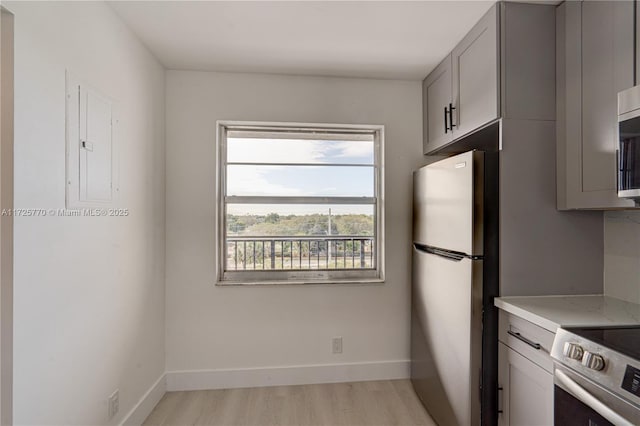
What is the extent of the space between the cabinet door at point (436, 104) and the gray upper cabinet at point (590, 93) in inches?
25.3

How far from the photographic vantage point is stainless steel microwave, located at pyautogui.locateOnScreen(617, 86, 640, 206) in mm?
1111

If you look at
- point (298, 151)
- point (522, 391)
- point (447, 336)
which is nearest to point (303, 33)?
point (298, 151)

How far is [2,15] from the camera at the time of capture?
1.05 metres

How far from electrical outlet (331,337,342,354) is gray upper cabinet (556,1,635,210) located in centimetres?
174

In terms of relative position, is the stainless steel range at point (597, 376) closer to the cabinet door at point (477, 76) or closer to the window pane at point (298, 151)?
the cabinet door at point (477, 76)

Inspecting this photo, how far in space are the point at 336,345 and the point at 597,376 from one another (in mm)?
1714

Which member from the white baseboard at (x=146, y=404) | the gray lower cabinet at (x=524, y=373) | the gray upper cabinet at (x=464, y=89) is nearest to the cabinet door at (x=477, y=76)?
the gray upper cabinet at (x=464, y=89)

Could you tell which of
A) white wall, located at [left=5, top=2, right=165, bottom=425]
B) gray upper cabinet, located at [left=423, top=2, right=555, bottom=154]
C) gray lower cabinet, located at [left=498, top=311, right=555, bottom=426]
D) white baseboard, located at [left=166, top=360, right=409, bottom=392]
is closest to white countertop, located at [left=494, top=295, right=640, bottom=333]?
gray lower cabinet, located at [left=498, top=311, right=555, bottom=426]

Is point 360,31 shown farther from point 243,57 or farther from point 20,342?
point 20,342

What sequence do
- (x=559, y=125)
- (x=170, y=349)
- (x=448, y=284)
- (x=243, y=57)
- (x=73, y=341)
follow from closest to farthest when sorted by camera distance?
(x=73, y=341), (x=559, y=125), (x=448, y=284), (x=243, y=57), (x=170, y=349)

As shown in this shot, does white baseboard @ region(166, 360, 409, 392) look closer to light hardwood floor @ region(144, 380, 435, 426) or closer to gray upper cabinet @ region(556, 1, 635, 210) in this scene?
light hardwood floor @ region(144, 380, 435, 426)

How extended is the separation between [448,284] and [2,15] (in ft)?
7.41

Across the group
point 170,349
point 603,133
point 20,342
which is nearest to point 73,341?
point 20,342

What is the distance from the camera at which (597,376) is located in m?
1.02
